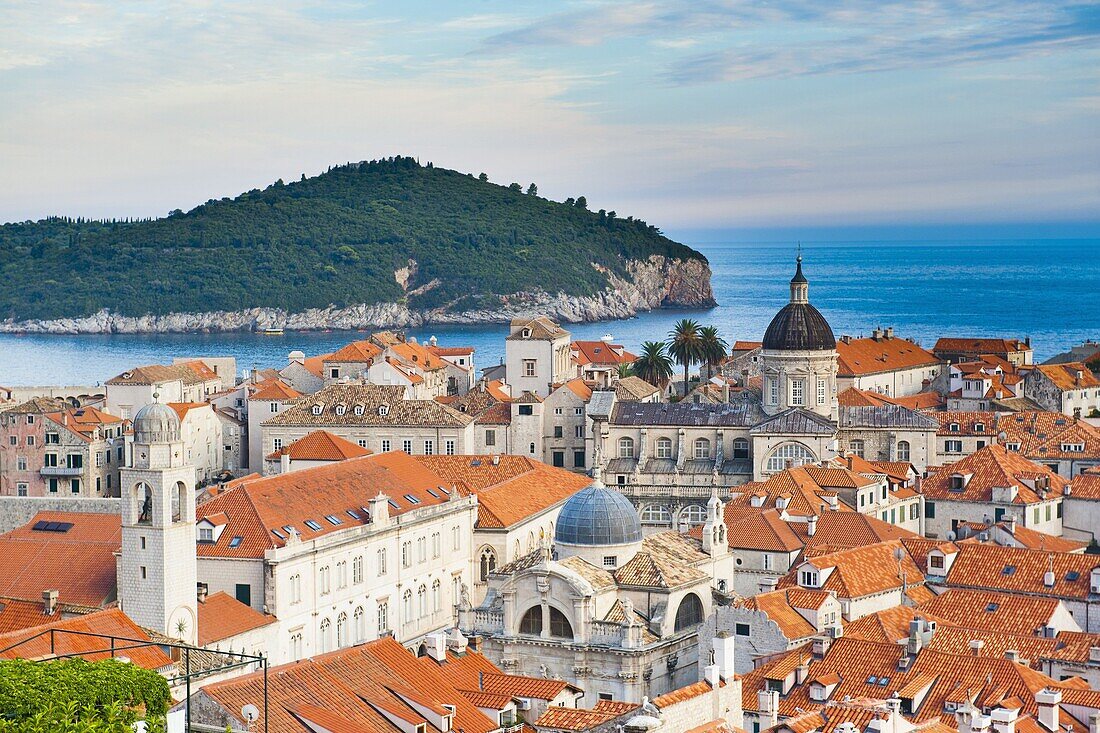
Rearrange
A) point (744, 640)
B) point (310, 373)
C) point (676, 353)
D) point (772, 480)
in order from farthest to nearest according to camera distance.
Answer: point (676, 353) → point (310, 373) → point (772, 480) → point (744, 640)

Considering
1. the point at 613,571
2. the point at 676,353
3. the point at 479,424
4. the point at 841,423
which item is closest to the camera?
the point at 613,571

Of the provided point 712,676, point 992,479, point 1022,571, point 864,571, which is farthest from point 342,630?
point 992,479

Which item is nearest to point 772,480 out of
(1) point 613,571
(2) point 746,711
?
(1) point 613,571

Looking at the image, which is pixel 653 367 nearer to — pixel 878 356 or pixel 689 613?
pixel 878 356

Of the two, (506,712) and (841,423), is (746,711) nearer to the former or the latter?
(506,712)

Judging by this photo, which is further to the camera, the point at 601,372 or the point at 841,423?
the point at 601,372

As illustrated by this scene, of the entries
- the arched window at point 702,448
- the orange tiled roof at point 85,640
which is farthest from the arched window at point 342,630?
the arched window at point 702,448
